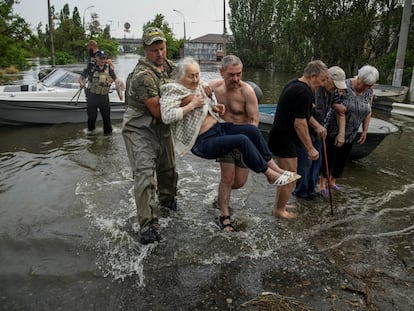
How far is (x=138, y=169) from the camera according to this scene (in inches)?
151

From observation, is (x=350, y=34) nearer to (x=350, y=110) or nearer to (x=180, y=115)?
(x=350, y=110)

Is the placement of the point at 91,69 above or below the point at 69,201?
above

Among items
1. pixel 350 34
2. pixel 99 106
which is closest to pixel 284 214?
pixel 99 106

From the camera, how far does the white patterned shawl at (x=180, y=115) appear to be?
365 cm

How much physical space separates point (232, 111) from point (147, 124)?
97 centimetres

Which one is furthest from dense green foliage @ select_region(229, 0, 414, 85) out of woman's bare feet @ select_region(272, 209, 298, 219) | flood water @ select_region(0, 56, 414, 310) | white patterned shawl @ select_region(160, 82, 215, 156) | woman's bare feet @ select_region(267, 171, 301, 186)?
white patterned shawl @ select_region(160, 82, 215, 156)

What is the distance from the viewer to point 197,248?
395 cm

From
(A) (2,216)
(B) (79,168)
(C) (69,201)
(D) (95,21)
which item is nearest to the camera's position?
(A) (2,216)

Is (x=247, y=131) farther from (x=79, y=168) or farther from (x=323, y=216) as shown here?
(x=79, y=168)

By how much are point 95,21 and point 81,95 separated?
83.7m

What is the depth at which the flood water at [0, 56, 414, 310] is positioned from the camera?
320 centimetres

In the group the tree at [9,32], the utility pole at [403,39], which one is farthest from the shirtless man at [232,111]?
the tree at [9,32]

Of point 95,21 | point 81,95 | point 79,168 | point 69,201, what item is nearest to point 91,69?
point 81,95

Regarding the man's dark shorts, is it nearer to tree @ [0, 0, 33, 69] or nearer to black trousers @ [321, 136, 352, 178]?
black trousers @ [321, 136, 352, 178]
